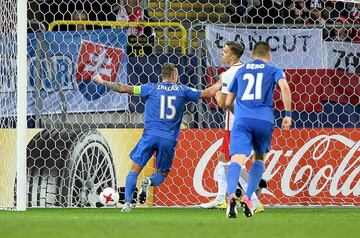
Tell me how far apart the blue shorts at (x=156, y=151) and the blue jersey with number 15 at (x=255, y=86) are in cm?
211

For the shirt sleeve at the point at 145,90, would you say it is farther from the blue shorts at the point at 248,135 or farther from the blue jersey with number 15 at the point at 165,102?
the blue shorts at the point at 248,135

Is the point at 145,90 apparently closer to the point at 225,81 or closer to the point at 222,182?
the point at 225,81

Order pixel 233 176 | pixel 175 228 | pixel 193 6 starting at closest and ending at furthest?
pixel 175 228
pixel 233 176
pixel 193 6

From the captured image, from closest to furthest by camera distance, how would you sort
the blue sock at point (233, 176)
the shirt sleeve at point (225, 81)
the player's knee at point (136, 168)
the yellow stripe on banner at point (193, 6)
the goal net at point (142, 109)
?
1. the blue sock at point (233, 176)
2. the shirt sleeve at point (225, 81)
3. the player's knee at point (136, 168)
4. the goal net at point (142, 109)
5. the yellow stripe on banner at point (193, 6)

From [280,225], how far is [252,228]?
560 mm

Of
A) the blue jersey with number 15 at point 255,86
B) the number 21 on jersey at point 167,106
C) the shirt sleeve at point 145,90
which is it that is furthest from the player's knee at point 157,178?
the blue jersey with number 15 at point 255,86

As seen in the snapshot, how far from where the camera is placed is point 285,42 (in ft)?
45.6

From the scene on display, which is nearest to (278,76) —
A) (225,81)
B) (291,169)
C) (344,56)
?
(225,81)

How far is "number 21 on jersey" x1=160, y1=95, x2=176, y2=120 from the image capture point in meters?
12.0

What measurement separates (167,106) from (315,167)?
226cm

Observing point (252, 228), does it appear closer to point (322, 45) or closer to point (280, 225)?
point (280, 225)

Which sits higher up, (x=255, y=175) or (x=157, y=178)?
(x=255, y=175)

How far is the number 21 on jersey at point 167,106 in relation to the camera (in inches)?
472

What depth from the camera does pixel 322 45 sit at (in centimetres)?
1398
